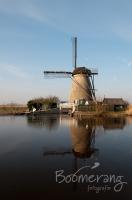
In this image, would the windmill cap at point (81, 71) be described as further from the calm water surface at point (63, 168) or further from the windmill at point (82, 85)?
the calm water surface at point (63, 168)

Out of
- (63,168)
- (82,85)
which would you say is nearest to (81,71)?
(82,85)

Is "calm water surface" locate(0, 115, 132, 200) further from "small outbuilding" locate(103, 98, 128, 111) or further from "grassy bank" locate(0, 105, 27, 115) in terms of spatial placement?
"grassy bank" locate(0, 105, 27, 115)

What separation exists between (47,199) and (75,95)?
38.1 metres

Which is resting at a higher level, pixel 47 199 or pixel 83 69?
pixel 83 69

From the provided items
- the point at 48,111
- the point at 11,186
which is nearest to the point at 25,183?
the point at 11,186

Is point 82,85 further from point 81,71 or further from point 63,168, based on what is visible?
point 63,168

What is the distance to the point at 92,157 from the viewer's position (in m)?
12.4

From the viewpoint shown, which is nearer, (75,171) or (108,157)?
(75,171)

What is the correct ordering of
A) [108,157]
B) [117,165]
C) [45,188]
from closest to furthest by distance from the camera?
[45,188] < [117,165] < [108,157]

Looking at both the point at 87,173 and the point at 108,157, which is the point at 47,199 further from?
the point at 108,157

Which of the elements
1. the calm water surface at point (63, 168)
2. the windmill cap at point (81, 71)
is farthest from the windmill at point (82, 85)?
the calm water surface at point (63, 168)

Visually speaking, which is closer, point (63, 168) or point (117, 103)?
point (63, 168)

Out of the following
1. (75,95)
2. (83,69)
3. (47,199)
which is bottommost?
(47,199)

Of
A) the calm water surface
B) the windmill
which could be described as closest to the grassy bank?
the windmill
